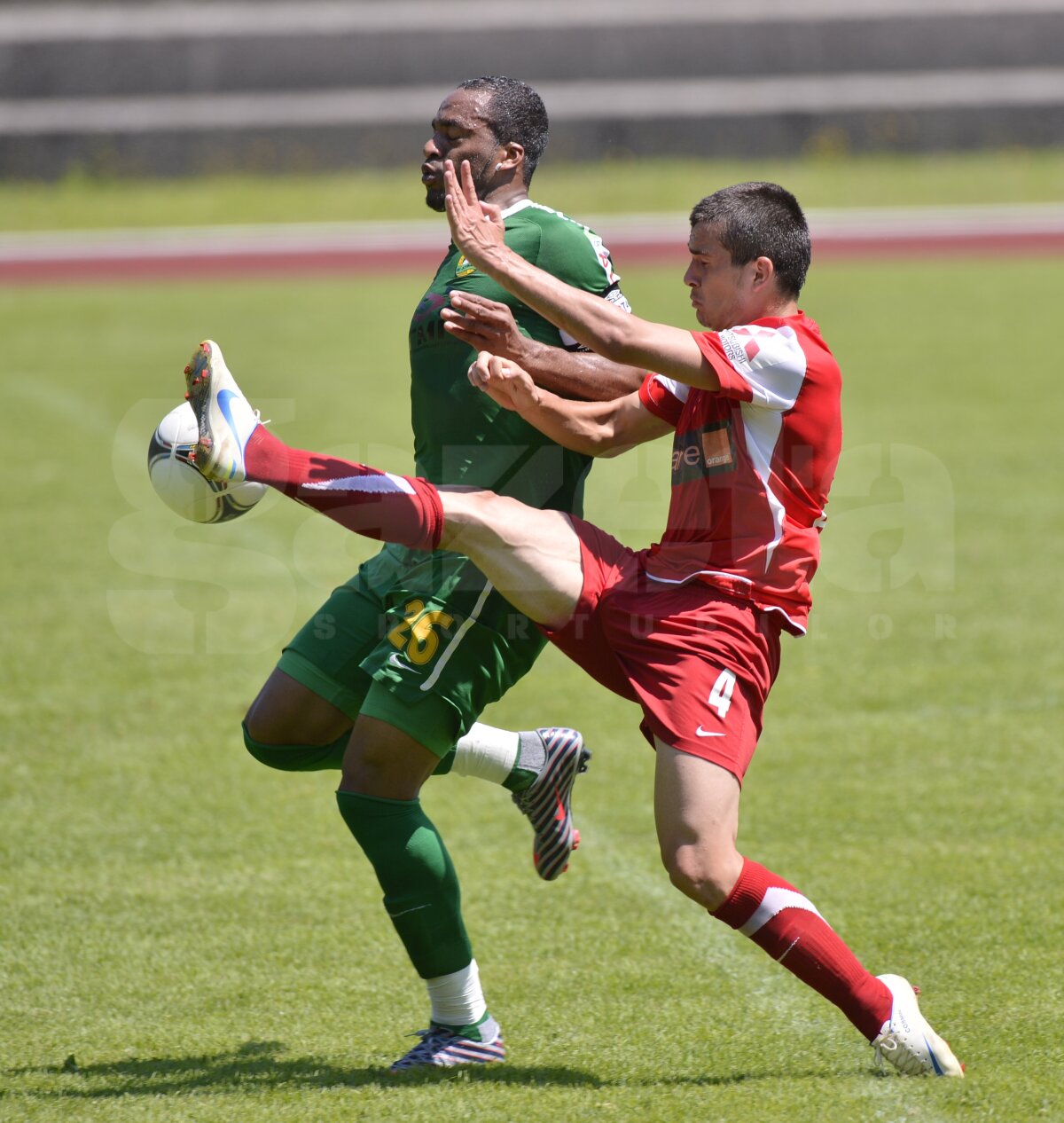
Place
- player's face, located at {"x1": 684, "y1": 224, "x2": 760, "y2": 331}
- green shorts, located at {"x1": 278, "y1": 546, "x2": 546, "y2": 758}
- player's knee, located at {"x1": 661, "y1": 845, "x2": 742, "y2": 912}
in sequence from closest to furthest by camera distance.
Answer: player's knee, located at {"x1": 661, "y1": 845, "x2": 742, "y2": 912}, player's face, located at {"x1": 684, "y1": 224, "x2": 760, "y2": 331}, green shorts, located at {"x1": 278, "y1": 546, "x2": 546, "y2": 758}

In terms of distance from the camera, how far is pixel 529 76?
92.3ft

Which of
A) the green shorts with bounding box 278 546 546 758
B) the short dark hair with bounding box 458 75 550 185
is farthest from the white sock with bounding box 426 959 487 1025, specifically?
the short dark hair with bounding box 458 75 550 185

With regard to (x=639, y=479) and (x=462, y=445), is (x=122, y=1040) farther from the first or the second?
(x=639, y=479)

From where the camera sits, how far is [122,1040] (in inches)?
150

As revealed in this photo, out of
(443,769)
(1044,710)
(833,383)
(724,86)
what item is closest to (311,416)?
(1044,710)

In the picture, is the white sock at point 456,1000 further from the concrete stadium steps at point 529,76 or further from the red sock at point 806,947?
the concrete stadium steps at point 529,76

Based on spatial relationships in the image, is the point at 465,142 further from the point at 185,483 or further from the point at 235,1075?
the point at 235,1075

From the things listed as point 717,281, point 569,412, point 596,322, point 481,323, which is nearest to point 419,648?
point 569,412

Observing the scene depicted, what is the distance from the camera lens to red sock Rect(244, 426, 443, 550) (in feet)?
11.3

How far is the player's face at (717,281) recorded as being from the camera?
138 inches

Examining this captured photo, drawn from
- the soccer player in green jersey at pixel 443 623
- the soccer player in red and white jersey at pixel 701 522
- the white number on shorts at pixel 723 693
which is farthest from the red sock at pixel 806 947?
the soccer player in green jersey at pixel 443 623

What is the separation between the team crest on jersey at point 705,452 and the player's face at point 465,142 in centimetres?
83

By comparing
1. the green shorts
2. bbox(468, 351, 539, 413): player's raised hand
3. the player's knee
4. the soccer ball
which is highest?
bbox(468, 351, 539, 413): player's raised hand

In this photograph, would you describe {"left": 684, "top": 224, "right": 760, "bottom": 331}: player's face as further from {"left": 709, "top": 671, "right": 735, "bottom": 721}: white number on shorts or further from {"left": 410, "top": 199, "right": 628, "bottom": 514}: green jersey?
{"left": 709, "top": 671, "right": 735, "bottom": 721}: white number on shorts
